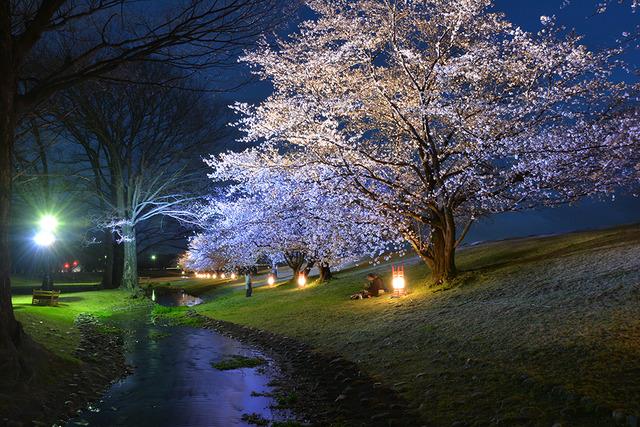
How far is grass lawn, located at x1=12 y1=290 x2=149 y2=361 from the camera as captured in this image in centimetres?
1080

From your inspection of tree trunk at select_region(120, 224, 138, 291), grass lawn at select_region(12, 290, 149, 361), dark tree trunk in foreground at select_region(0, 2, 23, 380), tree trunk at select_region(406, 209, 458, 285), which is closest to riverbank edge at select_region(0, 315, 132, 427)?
grass lawn at select_region(12, 290, 149, 361)

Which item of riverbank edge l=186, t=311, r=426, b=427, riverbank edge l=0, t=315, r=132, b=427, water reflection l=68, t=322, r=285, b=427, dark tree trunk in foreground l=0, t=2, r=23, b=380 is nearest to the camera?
riverbank edge l=0, t=315, r=132, b=427

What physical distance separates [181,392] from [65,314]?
11.3 m

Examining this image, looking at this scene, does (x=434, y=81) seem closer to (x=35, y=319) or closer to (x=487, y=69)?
(x=487, y=69)

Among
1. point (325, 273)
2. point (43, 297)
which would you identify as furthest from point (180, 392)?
point (325, 273)

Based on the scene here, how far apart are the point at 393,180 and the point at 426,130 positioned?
7.17 feet

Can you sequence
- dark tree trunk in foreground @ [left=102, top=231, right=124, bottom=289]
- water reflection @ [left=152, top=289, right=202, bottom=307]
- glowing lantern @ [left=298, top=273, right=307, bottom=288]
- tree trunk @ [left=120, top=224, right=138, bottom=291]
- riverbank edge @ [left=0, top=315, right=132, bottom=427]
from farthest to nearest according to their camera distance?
dark tree trunk in foreground @ [left=102, top=231, right=124, bottom=289]
water reflection @ [left=152, top=289, right=202, bottom=307]
tree trunk @ [left=120, top=224, right=138, bottom=291]
glowing lantern @ [left=298, top=273, right=307, bottom=288]
riverbank edge @ [left=0, top=315, right=132, bottom=427]

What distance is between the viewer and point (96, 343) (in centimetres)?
1241

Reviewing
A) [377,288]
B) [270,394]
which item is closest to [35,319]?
[270,394]

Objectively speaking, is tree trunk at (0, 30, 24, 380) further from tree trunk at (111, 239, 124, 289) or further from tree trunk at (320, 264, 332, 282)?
tree trunk at (111, 239, 124, 289)

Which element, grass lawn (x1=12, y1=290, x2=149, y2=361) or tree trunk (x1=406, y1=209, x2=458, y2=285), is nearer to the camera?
grass lawn (x1=12, y1=290, x2=149, y2=361)

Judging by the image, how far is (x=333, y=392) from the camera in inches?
325

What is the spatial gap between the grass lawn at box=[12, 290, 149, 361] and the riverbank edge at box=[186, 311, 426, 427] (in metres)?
4.38

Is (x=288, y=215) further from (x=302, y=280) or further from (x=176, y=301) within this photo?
(x=176, y=301)
